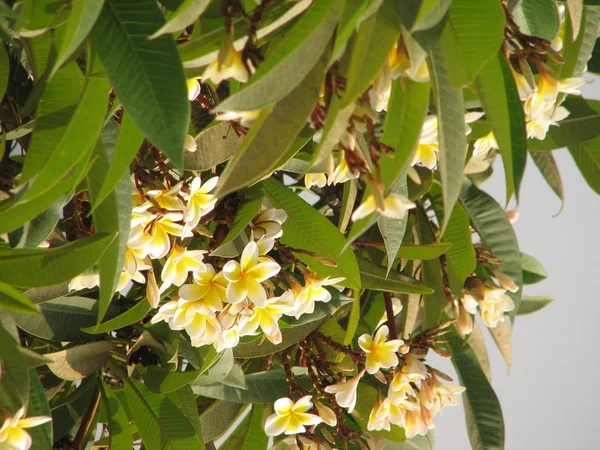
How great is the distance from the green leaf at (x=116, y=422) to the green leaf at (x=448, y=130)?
1.20 feet

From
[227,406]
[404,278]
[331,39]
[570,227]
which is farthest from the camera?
[570,227]

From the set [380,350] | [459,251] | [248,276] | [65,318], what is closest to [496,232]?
[459,251]

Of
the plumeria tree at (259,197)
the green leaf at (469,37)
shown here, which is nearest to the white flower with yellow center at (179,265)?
the plumeria tree at (259,197)

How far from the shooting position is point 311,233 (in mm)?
485

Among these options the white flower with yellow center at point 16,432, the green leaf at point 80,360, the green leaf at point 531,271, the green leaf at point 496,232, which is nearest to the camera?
the white flower with yellow center at point 16,432

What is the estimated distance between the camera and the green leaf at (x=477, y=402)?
636 millimetres

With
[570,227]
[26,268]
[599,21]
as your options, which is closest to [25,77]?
[26,268]

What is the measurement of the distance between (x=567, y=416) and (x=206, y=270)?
1631 millimetres

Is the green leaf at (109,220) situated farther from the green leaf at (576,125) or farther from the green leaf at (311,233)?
the green leaf at (576,125)

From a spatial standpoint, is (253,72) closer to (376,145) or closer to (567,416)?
(376,145)

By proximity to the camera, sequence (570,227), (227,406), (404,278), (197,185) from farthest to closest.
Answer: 1. (570,227)
2. (227,406)
3. (404,278)
4. (197,185)

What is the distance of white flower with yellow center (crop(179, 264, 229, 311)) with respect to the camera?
436 millimetres

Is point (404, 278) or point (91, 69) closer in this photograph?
point (91, 69)

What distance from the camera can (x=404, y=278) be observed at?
1.74 ft
